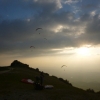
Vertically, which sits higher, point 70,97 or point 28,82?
point 28,82

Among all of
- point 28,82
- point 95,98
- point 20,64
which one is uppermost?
point 20,64

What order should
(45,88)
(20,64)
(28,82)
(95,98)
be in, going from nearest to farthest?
(95,98)
(45,88)
(28,82)
(20,64)

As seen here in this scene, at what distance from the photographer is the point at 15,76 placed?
131 feet

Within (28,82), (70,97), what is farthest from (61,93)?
(28,82)

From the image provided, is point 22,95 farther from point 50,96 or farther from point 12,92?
point 50,96

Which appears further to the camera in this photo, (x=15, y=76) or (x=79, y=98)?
(x=15, y=76)

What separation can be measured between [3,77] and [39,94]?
16.4 m

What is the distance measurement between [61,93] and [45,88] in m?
4.38

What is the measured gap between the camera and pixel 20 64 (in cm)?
6650

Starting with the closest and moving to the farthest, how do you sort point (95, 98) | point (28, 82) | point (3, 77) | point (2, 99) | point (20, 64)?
point (2, 99)
point (95, 98)
point (28, 82)
point (3, 77)
point (20, 64)

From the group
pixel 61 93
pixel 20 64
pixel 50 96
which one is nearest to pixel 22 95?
pixel 50 96

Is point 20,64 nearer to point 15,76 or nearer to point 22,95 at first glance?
point 15,76

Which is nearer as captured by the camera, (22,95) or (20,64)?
(22,95)

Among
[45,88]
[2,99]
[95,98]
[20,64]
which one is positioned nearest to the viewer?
[2,99]
